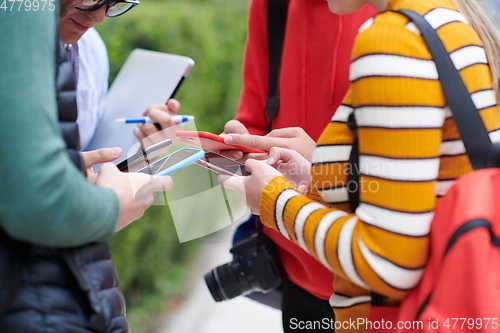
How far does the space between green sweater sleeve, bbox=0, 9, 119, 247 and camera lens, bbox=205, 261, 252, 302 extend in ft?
3.30

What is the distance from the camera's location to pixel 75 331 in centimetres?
109

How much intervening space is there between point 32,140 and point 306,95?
1.06 m

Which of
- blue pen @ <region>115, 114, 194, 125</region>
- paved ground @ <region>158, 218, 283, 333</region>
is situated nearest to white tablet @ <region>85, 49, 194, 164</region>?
blue pen @ <region>115, 114, 194, 125</region>

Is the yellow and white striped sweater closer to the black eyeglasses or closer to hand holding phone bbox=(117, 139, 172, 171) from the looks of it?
hand holding phone bbox=(117, 139, 172, 171)

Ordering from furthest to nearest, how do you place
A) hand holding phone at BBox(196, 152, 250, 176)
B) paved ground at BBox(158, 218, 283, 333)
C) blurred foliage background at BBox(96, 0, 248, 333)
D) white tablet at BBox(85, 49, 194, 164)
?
1. paved ground at BBox(158, 218, 283, 333)
2. blurred foliage background at BBox(96, 0, 248, 333)
3. white tablet at BBox(85, 49, 194, 164)
4. hand holding phone at BBox(196, 152, 250, 176)

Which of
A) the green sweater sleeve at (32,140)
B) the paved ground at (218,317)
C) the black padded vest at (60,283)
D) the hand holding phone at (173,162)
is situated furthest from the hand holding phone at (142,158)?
the paved ground at (218,317)

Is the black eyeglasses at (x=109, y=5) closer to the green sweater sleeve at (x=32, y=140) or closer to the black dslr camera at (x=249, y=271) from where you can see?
the green sweater sleeve at (x=32, y=140)

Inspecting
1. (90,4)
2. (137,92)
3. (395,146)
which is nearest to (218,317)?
(137,92)

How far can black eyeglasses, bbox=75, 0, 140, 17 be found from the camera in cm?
144

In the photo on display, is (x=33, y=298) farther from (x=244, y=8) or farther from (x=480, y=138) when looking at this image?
(x=244, y=8)

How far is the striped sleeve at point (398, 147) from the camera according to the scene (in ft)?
3.34

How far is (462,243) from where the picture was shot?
97 cm

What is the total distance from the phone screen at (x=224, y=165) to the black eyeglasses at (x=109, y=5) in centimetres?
52

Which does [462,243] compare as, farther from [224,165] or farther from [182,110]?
[182,110]
